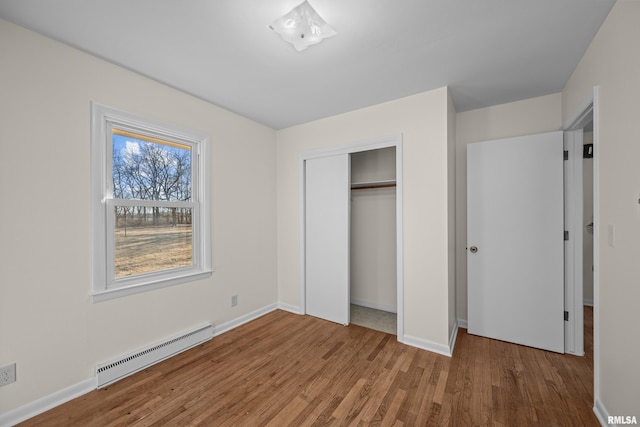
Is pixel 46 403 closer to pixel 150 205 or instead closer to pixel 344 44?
pixel 150 205

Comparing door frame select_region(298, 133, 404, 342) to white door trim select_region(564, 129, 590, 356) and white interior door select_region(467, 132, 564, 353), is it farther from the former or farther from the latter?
white door trim select_region(564, 129, 590, 356)

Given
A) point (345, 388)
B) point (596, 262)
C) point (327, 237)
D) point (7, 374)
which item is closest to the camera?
point (7, 374)

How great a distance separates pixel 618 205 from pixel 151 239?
Answer: 3.48 meters

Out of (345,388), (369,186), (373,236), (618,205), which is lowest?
(345,388)

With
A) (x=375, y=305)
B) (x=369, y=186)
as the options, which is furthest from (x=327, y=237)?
(x=375, y=305)

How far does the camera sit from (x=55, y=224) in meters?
1.84

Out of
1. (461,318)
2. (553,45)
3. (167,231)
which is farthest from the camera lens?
(461,318)

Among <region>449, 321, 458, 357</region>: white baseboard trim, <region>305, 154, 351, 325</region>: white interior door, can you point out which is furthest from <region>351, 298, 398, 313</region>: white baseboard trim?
<region>449, 321, 458, 357</region>: white baseboard trim

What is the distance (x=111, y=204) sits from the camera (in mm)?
2139

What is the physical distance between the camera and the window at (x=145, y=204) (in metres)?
2.07

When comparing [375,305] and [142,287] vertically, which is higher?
[142,287]

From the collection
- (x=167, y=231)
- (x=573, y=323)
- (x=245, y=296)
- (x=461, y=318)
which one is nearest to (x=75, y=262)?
(x=167, y=231)

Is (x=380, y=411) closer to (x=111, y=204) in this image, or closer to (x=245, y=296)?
(x=245, y=296)

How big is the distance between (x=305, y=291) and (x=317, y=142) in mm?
1981
